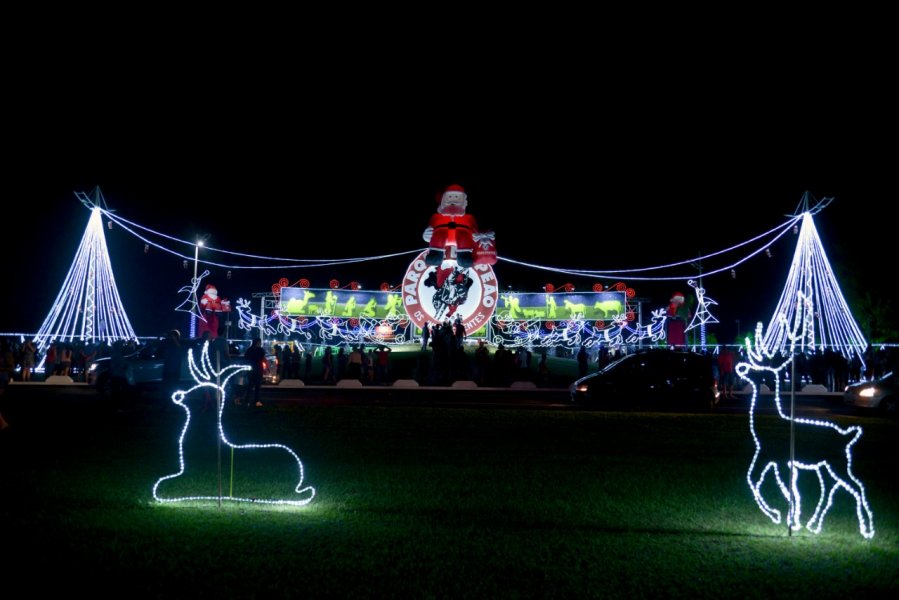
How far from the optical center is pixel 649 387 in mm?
18531

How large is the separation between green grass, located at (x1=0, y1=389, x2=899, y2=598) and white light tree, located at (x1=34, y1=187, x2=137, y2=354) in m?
17.0

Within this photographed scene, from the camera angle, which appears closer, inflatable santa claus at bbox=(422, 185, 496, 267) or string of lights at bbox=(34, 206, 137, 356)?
inflatable santa claus at bbox=(422, 185, 496, 267)

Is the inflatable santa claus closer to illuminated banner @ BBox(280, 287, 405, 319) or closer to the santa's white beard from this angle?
the santa's white beard

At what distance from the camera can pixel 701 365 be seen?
18922 mm

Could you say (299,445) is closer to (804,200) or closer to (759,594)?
(759,594)

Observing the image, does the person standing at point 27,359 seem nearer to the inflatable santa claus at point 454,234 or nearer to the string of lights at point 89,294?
the string of lights at point 89,294

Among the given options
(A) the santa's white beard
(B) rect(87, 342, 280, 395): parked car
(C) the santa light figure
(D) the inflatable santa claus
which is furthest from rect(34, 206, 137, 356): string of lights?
(A) the santa's white beard

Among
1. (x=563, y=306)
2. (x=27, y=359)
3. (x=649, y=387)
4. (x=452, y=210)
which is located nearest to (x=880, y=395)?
(x=649, y=387)

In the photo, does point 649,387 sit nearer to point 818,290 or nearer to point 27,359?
point 818,290

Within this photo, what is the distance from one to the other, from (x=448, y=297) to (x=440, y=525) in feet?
73.3

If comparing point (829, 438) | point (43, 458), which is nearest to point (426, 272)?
point (829, 438)

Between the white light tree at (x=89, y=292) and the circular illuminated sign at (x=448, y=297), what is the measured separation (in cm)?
1054

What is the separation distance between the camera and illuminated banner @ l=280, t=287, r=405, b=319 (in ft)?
116

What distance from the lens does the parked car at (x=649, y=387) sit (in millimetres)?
18516
